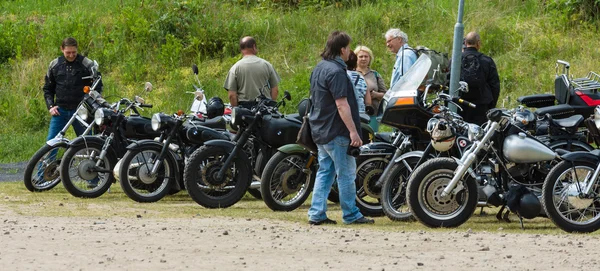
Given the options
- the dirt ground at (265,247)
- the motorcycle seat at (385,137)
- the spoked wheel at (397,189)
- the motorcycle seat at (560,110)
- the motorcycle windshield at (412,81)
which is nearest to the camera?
the dirt ground at (265,247)

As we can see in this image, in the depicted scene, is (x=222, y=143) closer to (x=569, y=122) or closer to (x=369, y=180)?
(x=369, y=180)

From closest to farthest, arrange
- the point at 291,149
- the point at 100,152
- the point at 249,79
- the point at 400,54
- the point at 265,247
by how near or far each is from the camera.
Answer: the point at 265,247 < the point at 291,149 < the point at 400,54 < the point at 100,152 < the point at 249,79

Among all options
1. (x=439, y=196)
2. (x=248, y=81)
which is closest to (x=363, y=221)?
(x=439, y=196)

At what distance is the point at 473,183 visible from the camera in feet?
33.6

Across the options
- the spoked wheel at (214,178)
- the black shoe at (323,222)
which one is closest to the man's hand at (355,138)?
the black shoe at (323,222)

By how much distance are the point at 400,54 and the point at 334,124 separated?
2761 millimetres

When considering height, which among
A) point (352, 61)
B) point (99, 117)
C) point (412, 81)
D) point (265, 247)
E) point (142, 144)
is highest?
point (352, 61)

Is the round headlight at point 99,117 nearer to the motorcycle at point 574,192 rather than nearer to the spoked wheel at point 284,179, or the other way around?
the spoked wheel at point 284,179

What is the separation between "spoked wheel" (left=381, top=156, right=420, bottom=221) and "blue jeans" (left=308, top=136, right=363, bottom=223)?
28 cm

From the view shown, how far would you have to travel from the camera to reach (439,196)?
403 inches

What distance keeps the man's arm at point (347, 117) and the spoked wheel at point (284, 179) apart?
1436mm

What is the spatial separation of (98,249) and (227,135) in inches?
170

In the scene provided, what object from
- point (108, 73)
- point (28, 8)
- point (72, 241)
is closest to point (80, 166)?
point (72, 241)

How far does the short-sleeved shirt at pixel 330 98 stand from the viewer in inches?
406
